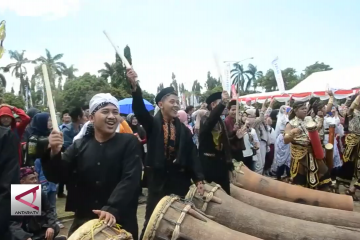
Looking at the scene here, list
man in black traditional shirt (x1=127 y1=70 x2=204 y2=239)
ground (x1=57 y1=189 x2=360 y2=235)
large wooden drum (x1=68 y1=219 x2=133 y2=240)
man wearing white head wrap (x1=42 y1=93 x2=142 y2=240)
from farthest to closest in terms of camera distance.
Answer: ground (x1=57 y1=189 x2=360 y2=235) → man in black traditional shirt (x1=127 y1=70 x2=204 y2=239) → man wearing white head wrap (x1=42 y1=93 x2=142 y2=240) → large wooden drum (x1=68 y1=219 x2=133 y2=240)

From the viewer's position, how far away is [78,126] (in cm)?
633

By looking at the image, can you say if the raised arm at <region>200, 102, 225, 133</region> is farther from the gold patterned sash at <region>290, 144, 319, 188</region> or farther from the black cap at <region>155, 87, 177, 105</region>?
A: the gold patterned sash at <region>290, 144, 319, 188</region>

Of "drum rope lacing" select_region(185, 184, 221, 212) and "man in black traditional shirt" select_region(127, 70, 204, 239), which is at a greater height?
"man in black traditional shirt" select_region(127, 70, 204, 239)

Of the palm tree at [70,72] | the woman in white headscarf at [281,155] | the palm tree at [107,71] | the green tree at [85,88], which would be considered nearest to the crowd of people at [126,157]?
the woman in white headscarf at [281,155]

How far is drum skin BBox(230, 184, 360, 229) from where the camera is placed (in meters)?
3.81

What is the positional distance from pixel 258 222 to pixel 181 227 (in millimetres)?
912

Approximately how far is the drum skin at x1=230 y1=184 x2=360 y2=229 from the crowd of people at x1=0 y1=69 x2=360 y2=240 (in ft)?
1.32

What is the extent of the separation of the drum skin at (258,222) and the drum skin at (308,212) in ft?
1.50

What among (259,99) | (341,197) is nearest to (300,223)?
(341,197)

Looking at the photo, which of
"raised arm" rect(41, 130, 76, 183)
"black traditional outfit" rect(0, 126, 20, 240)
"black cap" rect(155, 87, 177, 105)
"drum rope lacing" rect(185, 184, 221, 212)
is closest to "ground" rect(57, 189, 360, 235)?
"drum rope lacing" rect(185, 184, 221, 212)

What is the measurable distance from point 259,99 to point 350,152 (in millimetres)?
13418

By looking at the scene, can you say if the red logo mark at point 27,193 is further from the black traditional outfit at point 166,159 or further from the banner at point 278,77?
the banner at point 278,77

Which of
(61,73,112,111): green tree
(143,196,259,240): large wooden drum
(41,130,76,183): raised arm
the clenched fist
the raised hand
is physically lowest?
(143,196,259,240): large wooden drum

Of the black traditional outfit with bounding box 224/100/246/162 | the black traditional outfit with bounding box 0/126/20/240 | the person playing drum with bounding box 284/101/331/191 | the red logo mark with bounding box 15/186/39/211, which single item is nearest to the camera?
the black traditional outfit with bounding box 0/126/20/240
